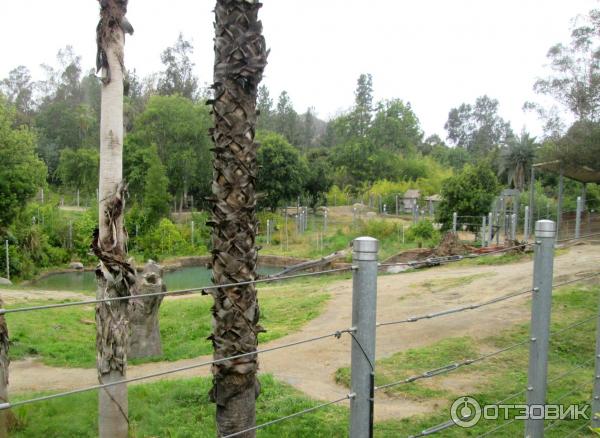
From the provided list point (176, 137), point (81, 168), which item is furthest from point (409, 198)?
point (81, 168)

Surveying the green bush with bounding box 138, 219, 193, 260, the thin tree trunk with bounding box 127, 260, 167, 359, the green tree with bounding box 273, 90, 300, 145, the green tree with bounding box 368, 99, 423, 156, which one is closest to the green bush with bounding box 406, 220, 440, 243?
the green bush with bounding box 138, 219, 193, 260

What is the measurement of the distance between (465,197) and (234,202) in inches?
952

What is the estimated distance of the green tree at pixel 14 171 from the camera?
20.7 meters

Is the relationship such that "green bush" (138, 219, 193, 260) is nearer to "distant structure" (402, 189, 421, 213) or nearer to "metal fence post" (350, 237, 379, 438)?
"distant structure" (402, 189, 421, 213)

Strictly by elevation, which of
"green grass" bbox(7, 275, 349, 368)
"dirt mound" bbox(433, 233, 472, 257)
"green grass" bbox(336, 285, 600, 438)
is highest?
"dirt mound" bbox(433, 233, 472, 257)

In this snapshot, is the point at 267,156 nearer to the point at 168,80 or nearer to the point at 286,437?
the point at 168,80

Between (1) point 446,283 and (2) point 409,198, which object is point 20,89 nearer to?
(2) point 409,198

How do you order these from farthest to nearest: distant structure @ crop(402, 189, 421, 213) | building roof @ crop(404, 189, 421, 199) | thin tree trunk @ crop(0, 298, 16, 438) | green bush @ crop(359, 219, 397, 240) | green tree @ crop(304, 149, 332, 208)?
building roof @ crop(404, 189, 421, 199) < distant structure @ crop(402, 189, 421, 213) < green tree @ crop(304, 149, 332, 208) < green bush @ crop(359, 219, 397, 240) < thin tree trunk @ crop(0, 298, 16, 438)

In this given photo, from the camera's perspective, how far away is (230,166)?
11.9 feet

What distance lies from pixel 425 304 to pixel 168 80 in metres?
41.3

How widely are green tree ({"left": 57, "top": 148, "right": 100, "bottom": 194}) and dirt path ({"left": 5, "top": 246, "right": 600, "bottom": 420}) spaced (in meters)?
27.4

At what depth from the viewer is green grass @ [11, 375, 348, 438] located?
16.8 feet

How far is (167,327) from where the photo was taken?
11500mm

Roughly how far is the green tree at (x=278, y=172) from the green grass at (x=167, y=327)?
21.3m
